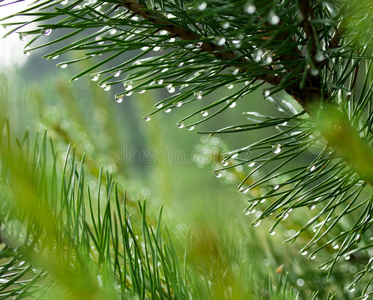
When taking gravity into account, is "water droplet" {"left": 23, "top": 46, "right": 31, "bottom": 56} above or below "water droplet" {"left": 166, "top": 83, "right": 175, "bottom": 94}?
above

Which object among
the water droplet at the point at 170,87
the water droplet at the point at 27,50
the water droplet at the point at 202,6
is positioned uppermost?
the water droplet at the point at 27,50

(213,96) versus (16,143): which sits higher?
(213,96)

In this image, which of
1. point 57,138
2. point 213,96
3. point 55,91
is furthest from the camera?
point 213,96

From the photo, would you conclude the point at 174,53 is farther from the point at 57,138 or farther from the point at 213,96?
the point at 213,96

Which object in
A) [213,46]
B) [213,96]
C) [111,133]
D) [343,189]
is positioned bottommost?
[343,189]

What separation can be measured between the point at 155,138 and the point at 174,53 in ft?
2.17

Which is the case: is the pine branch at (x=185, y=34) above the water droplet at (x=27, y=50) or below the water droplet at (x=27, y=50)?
below

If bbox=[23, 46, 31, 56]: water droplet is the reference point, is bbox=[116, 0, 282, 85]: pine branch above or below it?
below

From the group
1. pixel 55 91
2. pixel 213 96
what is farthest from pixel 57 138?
pixel 213 96

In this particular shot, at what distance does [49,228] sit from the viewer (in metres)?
0.16

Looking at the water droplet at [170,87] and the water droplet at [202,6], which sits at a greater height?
the water droplet at [202,6]

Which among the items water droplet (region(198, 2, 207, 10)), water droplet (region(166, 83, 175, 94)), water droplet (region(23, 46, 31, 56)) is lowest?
water droplet (region(166, 83, 175, 94))

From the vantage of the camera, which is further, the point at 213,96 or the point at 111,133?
the point at 213,96

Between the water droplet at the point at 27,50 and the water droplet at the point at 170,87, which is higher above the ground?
the water droplet at the point at 27,50
